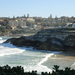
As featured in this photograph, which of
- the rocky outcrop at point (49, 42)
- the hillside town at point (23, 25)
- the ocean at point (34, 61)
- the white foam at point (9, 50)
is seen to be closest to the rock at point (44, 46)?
the rocky outcrop at point (49, 42)

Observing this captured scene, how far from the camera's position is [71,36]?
30734 mm

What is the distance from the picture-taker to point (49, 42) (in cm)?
3175

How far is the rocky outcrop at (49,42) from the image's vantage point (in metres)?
29.6

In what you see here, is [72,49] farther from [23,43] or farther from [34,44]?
[23,43]

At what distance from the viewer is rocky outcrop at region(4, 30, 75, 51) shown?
29.6 m

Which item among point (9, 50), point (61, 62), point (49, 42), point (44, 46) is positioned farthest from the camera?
point (49, 42)

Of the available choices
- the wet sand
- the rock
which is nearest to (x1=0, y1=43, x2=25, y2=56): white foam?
the rock

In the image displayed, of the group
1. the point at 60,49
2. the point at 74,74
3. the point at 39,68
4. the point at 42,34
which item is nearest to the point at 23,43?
the point at 42,34

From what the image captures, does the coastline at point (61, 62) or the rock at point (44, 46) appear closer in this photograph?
the coastline at point (61, 62)

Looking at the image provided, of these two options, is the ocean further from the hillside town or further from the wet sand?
the hillside town

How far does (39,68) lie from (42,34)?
731 inches

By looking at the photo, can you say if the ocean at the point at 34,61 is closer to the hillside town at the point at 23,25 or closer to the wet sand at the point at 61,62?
the wet sand at the point at 61,62

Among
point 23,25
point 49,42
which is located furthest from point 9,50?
point 23,25

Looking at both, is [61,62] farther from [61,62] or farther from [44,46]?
[44,46]
